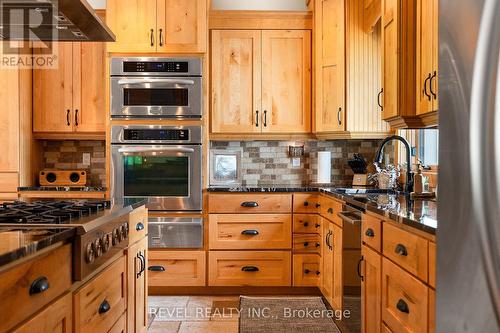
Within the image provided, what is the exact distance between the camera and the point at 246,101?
3.95 metres

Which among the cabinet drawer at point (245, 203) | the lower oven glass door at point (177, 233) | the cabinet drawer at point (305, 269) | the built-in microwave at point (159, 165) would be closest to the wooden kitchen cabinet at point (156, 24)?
the built-in microwave at point (159, 165)

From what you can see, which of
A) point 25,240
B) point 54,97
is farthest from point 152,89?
point 25,240

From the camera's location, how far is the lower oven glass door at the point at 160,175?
3.70 m

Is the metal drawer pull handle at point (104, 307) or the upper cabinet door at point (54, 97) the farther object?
the upper cabinet door at point (54, 97)

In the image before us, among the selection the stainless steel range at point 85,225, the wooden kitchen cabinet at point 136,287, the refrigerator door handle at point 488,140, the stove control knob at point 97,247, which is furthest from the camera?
the wooden kitchen cabinet at point 136,287

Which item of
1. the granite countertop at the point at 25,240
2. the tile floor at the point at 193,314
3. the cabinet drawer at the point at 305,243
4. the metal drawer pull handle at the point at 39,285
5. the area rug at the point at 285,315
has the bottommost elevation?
the tile floor at the point at 193,314

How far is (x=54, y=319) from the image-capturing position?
1.15 metres

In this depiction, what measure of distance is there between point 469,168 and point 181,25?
3509mm

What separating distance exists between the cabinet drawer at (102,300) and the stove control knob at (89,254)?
8 cm

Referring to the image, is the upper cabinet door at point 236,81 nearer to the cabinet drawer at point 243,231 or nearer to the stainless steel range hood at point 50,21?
the cabinet drawer at point 243,231

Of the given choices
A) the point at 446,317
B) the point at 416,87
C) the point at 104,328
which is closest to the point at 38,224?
the point at 104,328

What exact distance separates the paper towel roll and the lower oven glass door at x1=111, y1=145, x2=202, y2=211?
1184 millimetres

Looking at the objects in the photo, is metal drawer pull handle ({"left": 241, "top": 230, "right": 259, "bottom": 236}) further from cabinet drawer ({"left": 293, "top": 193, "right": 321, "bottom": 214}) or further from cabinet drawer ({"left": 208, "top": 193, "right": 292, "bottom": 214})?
cabinet drawer ({"left": 293, "top": 193, "right": 321, "bottom": 214})

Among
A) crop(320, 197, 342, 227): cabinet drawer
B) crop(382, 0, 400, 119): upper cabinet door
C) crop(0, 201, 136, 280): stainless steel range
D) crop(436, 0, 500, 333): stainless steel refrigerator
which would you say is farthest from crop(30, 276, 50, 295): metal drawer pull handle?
crop(320, 197, 342, 227): cabinet drawer
